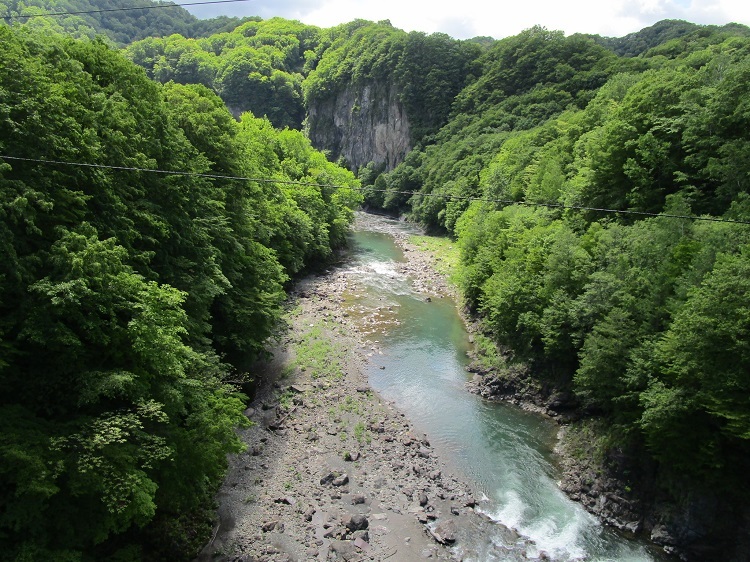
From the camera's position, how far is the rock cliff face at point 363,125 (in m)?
100

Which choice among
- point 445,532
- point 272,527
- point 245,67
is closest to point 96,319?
point 272,527

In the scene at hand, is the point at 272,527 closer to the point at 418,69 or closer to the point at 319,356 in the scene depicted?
the point at 319,356

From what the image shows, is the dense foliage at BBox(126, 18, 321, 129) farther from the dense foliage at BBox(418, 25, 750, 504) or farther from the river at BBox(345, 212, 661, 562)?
the dense foliage at BBox(418, 25, 750, 504)

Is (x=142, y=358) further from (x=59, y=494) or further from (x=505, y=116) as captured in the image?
(x=505, y=116)

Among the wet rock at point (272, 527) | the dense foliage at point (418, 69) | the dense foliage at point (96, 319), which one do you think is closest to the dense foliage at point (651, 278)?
the dense foliage at point (96, 319)

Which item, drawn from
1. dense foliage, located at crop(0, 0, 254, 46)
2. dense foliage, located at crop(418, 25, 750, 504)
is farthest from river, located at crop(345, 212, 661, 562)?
dense foliage, located at crop(0, 0, 254, 46)

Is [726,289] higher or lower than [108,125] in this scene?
lower

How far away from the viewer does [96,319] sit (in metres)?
11.5

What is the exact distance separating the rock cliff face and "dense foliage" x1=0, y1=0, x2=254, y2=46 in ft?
181

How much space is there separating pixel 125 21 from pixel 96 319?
185959 mm

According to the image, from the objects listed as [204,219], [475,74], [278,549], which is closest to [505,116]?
[475,74]

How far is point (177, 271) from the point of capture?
58.2 ft

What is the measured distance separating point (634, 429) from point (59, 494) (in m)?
17.4

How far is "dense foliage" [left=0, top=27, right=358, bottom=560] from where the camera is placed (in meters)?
10.3
